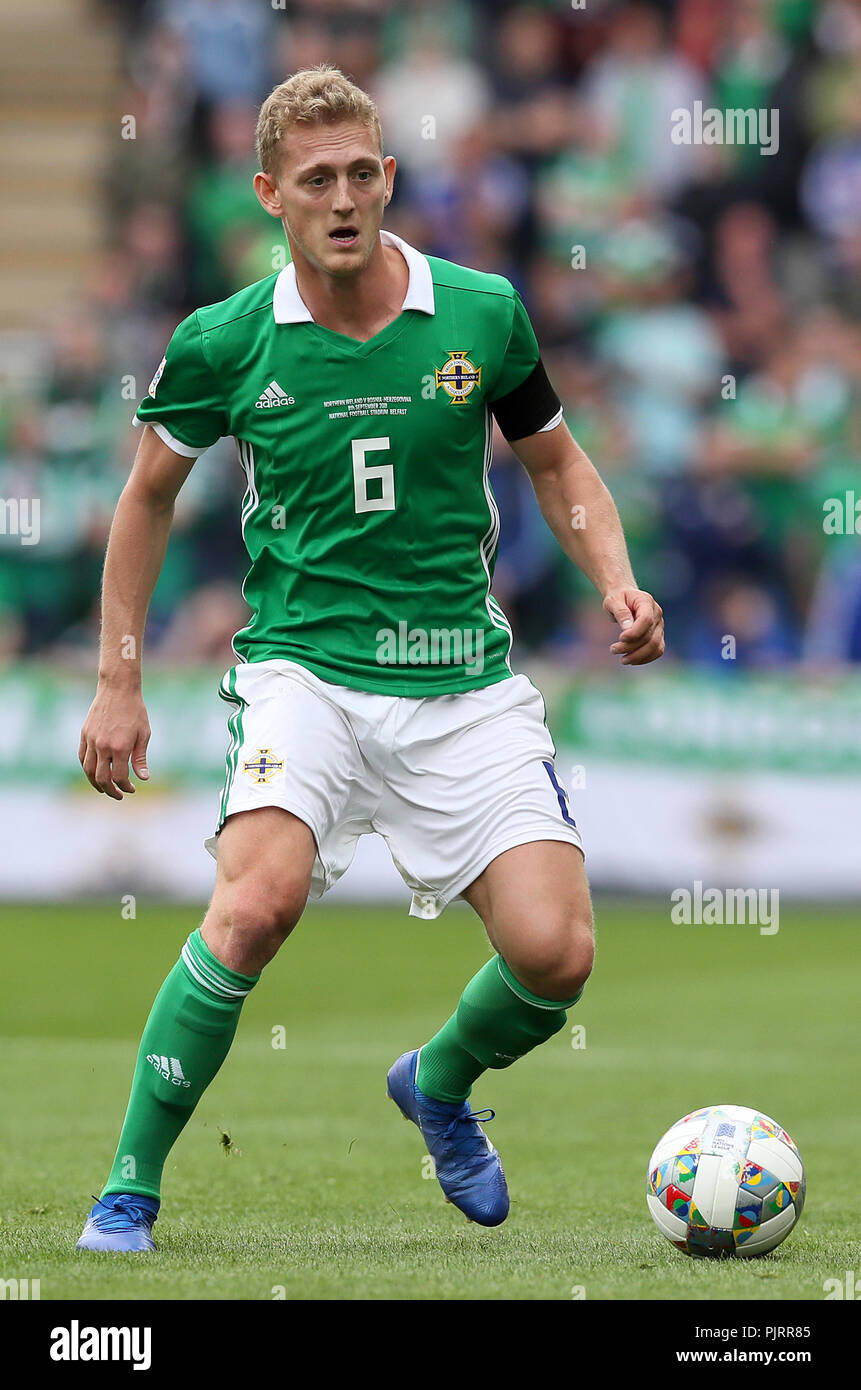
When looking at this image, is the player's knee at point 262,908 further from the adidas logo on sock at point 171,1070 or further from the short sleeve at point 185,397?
the short sleeve at point 185,397

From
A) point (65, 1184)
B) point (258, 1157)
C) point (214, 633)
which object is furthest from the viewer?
point (214, 633)

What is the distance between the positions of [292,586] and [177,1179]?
1787 millimetres

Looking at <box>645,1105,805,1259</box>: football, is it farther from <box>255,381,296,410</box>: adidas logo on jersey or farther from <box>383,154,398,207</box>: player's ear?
<box>383,154,398,207</box>: player's ear

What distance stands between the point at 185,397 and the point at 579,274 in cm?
1040

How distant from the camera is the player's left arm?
5109mm

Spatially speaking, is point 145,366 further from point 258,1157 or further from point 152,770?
point 258,1157

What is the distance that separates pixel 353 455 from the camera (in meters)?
4.99

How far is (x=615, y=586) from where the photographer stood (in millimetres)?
5039

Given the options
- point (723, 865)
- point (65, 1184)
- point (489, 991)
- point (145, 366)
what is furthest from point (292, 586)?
point (145, 366)

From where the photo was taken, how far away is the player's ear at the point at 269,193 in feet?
16.4

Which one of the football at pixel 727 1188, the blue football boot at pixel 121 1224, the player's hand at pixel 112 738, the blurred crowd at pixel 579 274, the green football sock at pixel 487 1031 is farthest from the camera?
the blurred crowd at pixel 579 274

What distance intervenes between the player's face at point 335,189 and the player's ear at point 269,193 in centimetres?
9

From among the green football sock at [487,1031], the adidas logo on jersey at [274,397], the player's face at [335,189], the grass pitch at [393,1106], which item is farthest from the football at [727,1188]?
the player's face at [335,189]

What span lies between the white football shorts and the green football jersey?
7cm
